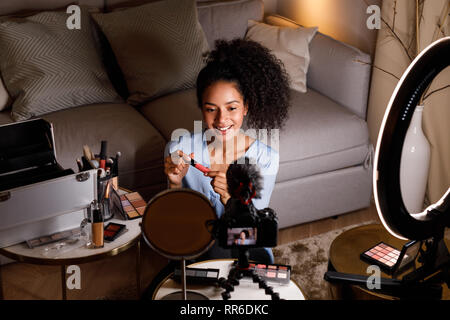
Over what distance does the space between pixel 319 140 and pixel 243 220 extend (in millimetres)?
1471

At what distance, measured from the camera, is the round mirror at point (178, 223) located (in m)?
0.80

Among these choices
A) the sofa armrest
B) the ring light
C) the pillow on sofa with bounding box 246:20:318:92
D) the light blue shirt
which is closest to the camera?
the ring light

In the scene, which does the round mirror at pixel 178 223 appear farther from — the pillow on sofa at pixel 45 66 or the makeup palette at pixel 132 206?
the pillow on sofa at pixel 45 66

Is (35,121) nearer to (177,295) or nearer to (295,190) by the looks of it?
(177,295)

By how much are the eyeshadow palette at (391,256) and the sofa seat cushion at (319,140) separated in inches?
27.7

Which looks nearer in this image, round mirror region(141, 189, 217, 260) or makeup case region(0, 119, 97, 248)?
round mirror region(141, 189, 217, 260)

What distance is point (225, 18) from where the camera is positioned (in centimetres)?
268

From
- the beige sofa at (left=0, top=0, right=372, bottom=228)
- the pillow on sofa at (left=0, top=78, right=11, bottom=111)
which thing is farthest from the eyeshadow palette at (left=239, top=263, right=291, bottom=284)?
the pillow on sofa at (left=0, top=78, right=11, bottom=111)

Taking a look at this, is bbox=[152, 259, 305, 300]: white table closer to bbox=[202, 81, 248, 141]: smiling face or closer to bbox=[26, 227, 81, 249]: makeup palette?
bbox=[26, 227, 81, 249]: makeup palette

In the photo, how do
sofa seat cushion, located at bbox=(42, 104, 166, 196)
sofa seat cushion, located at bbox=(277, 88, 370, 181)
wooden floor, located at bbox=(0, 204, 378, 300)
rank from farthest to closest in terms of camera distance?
sofa seat cushion, located at bbox=(277, 88, 370, 181) → sofa seat cushion, located at bbox=(42, 104, 166, 196) → wooden floor, located at bbox=(0, 204, 378, 300)

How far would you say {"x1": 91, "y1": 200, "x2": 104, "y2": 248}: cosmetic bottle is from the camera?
1365mm

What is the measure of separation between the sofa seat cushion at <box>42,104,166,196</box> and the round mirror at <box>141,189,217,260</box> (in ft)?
4.18

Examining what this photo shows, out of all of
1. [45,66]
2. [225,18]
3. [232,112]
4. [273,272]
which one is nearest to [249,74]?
[232,112]
